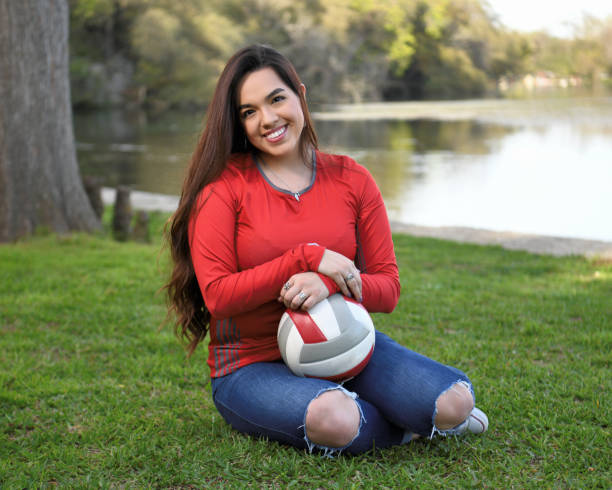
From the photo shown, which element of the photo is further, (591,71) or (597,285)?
(591,71)

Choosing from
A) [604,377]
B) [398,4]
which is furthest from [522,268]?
[398,4]

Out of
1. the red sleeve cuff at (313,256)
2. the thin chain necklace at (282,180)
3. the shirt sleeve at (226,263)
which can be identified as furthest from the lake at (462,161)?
the red sleeve cuff at (313,256)

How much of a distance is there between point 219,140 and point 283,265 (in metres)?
0.59

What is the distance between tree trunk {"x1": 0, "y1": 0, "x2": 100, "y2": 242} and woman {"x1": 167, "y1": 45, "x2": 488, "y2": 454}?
4546mm

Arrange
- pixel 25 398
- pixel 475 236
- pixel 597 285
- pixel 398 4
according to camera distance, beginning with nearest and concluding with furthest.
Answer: pixel 25 398 < pixel 597 285 < pixel 475 236 < pixel 398 4

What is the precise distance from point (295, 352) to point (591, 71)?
67.7 metres

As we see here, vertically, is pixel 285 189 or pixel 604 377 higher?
pixel 285 189

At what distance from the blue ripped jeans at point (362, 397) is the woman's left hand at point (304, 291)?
0.30m

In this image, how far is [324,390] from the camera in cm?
258

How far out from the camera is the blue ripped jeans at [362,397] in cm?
262

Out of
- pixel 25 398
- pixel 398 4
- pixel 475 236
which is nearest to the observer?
pixel 25 398

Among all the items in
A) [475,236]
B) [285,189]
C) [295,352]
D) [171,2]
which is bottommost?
[475,236]

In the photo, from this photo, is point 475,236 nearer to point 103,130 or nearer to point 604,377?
point 604,377

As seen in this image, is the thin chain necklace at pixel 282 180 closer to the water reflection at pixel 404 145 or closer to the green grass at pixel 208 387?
the green grass at pixel 208 387
